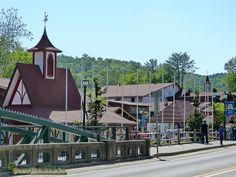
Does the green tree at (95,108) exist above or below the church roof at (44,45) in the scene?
below

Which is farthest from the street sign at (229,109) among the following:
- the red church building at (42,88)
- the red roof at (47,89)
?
the red roof at (47,89)

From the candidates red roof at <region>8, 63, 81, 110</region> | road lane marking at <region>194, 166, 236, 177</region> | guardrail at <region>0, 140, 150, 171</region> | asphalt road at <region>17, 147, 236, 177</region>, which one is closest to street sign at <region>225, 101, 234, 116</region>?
red roof at <region>8, 63, 81, 110</region>

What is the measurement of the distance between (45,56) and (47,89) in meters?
3.02

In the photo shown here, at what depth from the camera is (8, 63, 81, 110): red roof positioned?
46.3m

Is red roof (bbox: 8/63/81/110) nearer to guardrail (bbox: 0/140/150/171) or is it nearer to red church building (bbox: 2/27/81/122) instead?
red church building (bbox: 2/27/81/122)

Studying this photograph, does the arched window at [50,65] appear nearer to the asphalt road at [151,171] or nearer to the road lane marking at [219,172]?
the asphalt road at [151,171]

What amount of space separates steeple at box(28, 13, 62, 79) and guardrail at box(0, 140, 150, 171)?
78.5ft

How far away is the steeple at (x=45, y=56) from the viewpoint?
48.1 m

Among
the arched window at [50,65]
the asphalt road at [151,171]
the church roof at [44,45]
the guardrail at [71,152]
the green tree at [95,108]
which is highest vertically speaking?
the church roof at [44,45]

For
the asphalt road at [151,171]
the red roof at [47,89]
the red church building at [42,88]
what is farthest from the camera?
the red roof at [47,89]

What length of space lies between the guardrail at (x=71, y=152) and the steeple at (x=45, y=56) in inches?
942

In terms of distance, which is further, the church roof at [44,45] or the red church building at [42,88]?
the church roof at [44,45]

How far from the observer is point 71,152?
21031 millimetres

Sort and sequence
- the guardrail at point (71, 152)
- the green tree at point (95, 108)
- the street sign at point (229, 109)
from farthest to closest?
the street sign at point (229, 109), the green tree at point (95, 108), the guardrail at point (71, 152)
